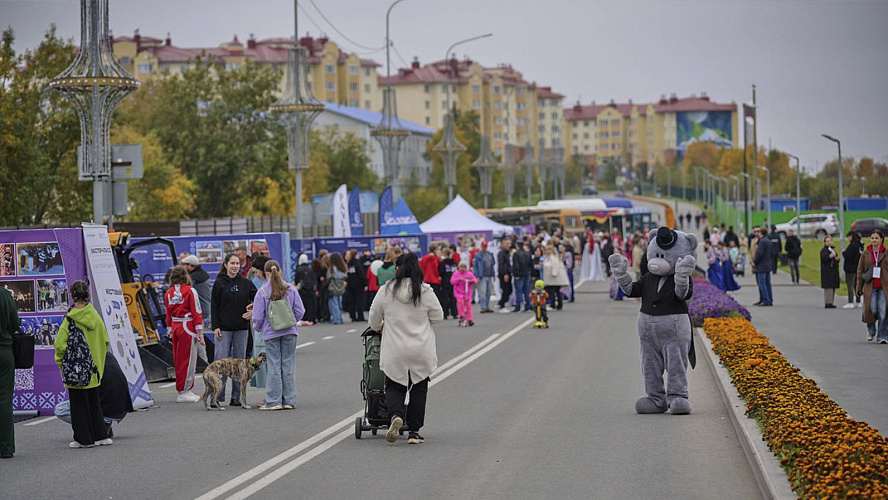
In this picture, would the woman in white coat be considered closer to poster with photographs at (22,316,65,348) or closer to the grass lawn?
poster with photographs at (22,316,65,348)

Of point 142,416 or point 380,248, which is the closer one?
point 142,416

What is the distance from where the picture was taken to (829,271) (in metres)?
30.8

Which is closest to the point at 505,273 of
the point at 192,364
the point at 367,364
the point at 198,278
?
the point at 198,278

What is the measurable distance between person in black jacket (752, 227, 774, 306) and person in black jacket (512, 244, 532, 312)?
18.4ft

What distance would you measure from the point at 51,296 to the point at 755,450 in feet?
28.1

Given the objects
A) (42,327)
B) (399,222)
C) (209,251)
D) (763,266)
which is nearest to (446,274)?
(209,251)

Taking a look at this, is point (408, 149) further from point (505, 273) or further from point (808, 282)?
point (505, 273)

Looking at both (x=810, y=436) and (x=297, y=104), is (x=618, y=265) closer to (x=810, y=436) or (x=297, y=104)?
(x=810, y=436)

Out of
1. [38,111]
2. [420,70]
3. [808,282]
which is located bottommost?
[808,282]

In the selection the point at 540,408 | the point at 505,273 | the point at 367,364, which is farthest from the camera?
the point at 505,273

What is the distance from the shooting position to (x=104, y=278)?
15180 mm

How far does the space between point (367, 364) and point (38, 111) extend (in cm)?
3340

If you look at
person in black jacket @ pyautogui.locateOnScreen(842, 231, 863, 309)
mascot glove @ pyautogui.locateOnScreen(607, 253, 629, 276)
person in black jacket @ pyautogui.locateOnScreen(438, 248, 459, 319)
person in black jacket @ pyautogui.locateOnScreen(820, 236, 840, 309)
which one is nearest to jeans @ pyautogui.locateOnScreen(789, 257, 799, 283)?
person in black jacket @ pyautogui.locateOnScreen(820, 236, 840, 309)

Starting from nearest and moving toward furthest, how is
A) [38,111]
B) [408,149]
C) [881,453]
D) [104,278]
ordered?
[881,453] < [104,278] < [38,111] < [408,149]
